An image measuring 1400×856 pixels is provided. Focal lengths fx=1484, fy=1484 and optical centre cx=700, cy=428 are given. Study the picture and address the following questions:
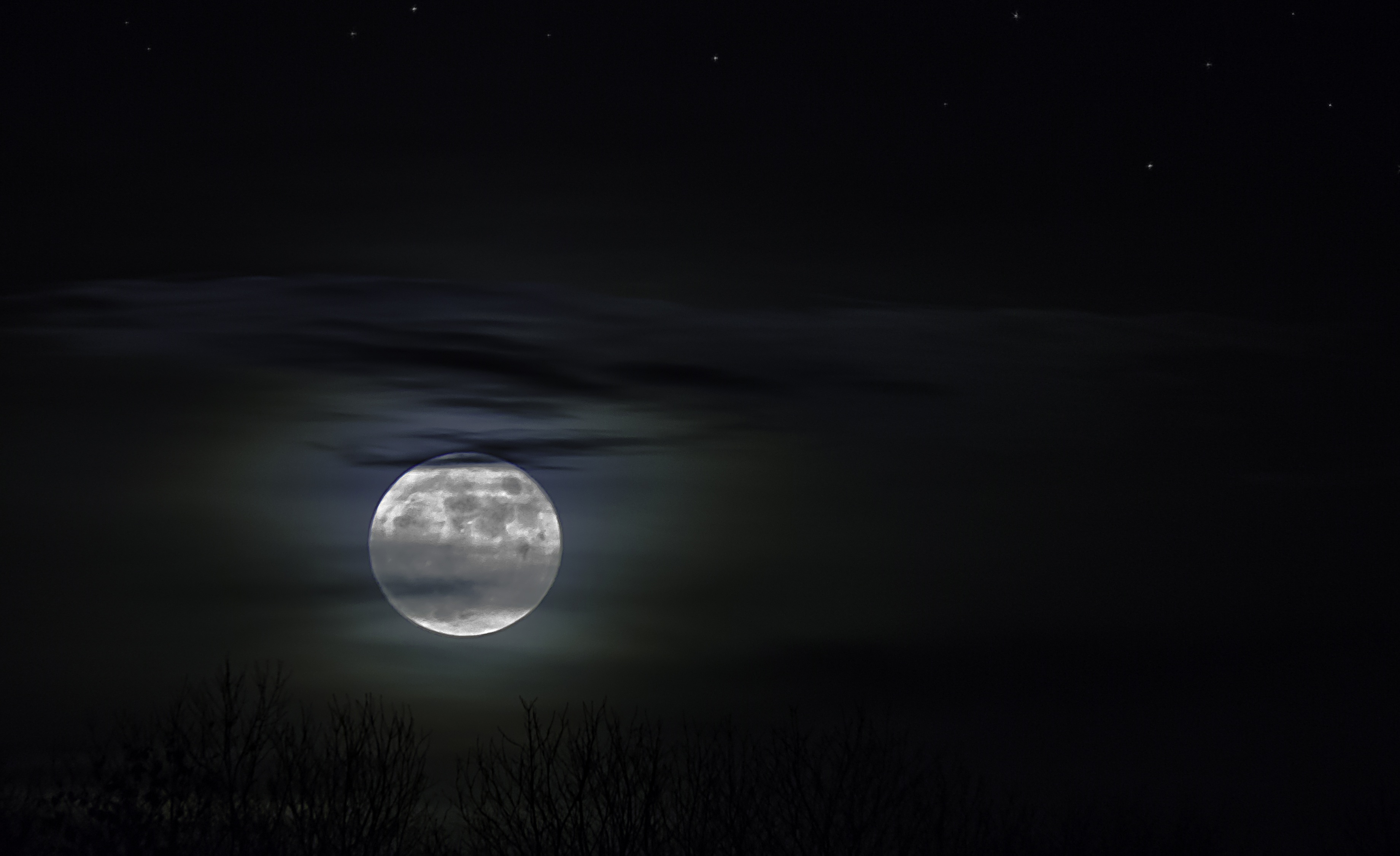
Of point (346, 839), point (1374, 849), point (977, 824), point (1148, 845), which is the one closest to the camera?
point (346, 839)

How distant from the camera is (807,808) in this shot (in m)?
31.0

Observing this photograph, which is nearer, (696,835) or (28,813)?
(696,835)

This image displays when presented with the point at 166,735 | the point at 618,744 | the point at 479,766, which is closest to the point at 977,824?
the point at 618,744

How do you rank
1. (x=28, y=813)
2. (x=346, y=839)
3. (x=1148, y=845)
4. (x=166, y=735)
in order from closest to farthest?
(x=346, y=839)
(x=166, y=735)
(x=28, y=813)
(x=1148, y=845)

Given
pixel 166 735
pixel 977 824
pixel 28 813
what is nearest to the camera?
pixel 166 735

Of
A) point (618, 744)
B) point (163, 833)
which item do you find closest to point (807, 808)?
point (618, 744)

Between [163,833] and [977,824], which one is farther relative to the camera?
[977,824]

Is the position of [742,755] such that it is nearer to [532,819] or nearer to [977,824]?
[532,819]

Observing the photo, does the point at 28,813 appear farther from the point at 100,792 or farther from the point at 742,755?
the point at 742,755

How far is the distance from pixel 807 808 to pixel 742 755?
175 centimetres

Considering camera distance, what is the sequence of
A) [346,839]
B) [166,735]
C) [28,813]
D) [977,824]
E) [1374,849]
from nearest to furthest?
[346,839]
[166,735]
[28,813]
[977,824]
[1374,849]

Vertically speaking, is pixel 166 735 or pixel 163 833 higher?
pixel 166 735

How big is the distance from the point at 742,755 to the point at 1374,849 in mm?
27346

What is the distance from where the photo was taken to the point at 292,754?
29.7 meters
